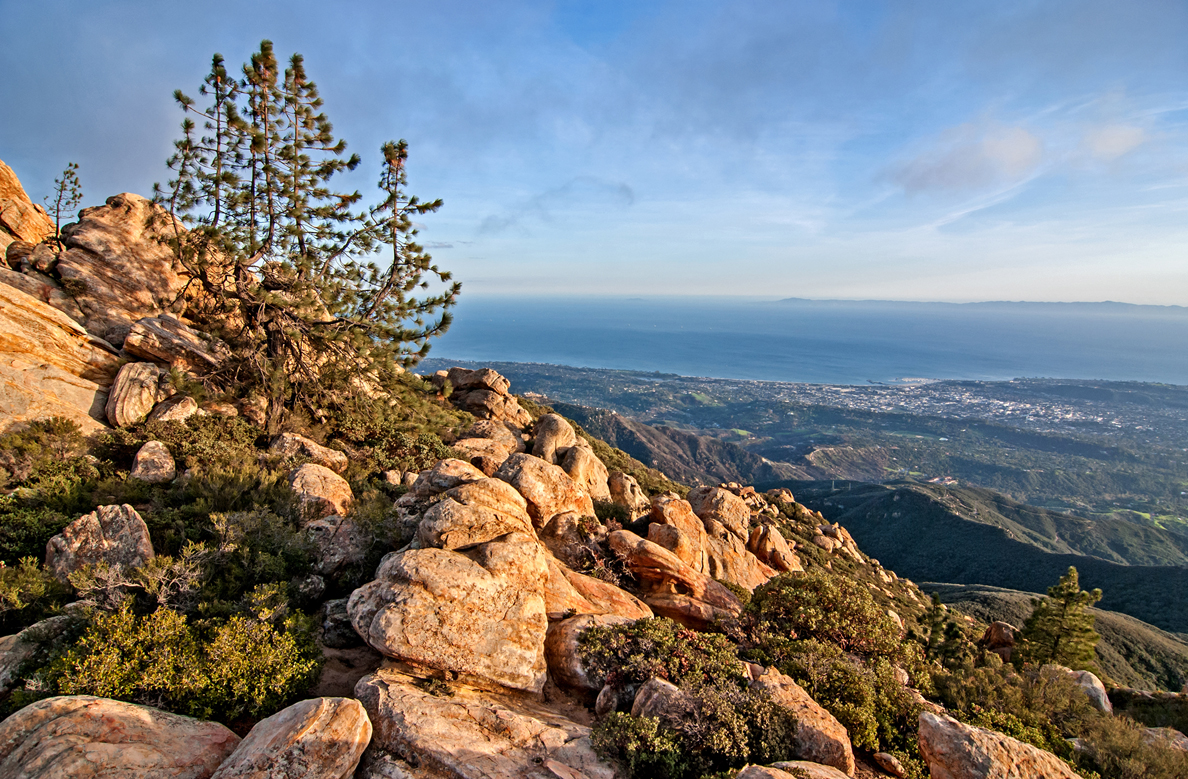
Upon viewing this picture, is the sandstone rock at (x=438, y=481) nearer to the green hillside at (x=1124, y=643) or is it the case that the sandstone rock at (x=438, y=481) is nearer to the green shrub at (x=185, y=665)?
the green shrub at (x=185, y=665)

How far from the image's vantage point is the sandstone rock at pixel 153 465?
34.8 feet

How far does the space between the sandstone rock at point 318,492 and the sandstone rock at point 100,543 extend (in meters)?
2.56

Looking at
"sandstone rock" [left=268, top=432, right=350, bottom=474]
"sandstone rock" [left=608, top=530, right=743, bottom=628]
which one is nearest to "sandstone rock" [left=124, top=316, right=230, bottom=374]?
"sandstone rock" [left=268, top=432, right=350, bottom=474]

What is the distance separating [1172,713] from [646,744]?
762 inches

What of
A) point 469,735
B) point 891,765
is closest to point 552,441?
point 469,735

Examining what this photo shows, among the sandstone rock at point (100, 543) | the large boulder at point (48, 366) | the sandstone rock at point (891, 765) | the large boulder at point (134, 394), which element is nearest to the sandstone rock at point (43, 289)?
the large boulder at point (48, 366)

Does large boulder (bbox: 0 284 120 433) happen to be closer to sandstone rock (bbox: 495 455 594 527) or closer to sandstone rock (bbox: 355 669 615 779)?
sandstone rock (bbox: 495 455 594 527)

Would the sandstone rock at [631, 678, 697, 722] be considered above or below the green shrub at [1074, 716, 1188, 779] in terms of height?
above

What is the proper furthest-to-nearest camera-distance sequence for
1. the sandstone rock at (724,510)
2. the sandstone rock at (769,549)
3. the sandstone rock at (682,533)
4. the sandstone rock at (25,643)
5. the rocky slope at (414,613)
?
the sandstone rock at (769,549) < the sandstone rock at (724,510) < the sandstone rock at (682,533) < the sandstone rock at (25,643) < the rocky slope at (414,613)

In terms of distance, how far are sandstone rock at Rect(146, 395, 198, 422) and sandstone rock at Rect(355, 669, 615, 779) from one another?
34.7ft

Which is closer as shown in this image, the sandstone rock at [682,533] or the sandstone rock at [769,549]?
the sandstone rock at [682,533]

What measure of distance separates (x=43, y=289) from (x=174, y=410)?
6.82 meters

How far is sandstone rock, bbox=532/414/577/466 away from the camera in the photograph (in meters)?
18.7

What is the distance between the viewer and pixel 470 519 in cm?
917
